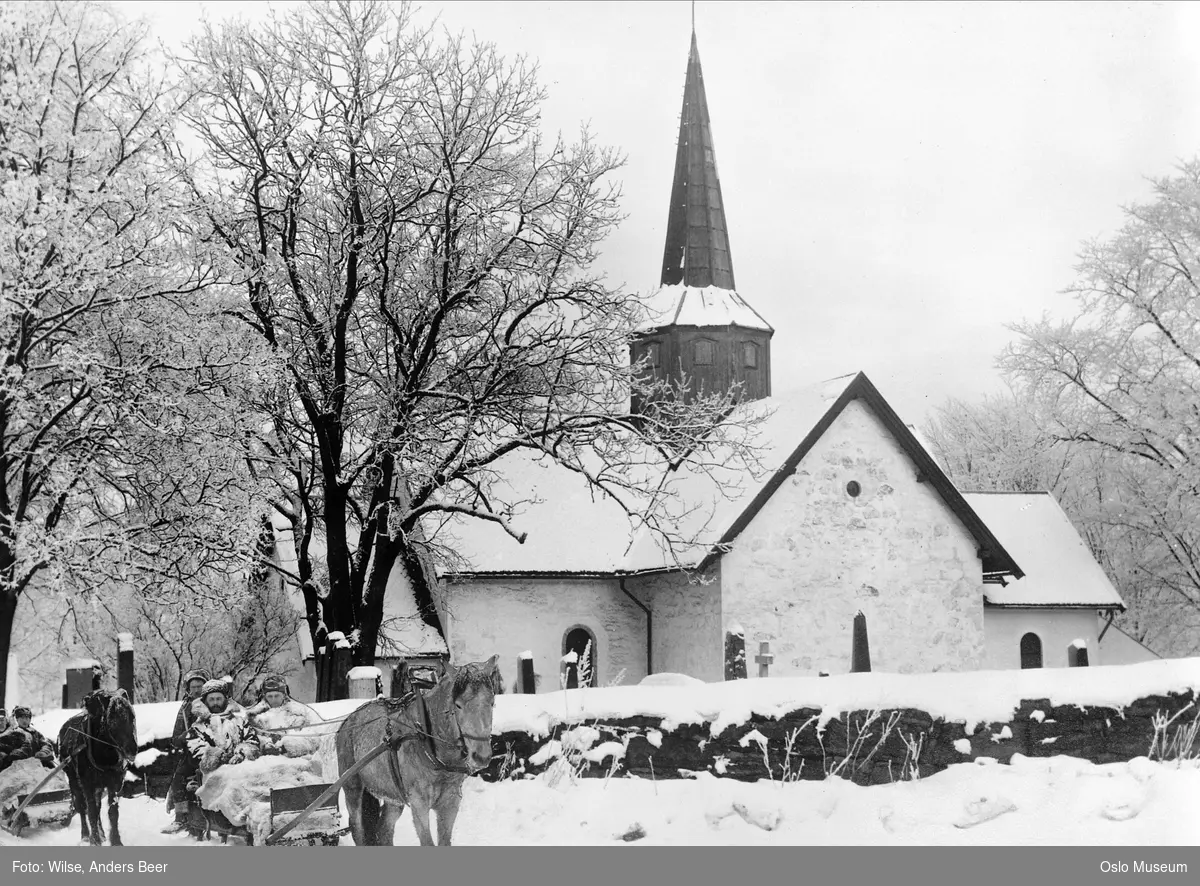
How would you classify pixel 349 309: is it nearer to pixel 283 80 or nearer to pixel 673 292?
pixel 283 80

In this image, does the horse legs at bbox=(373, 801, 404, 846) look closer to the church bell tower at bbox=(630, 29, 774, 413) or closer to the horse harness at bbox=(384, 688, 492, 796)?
the horse harness at bbox=(384, 688, 492, 796)

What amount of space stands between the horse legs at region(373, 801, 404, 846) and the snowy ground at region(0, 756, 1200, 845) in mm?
673

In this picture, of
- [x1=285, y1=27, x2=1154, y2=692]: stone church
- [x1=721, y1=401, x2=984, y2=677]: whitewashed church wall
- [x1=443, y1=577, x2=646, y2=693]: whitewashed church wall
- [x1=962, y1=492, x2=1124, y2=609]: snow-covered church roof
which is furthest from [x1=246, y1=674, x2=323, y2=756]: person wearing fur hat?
[x1=962, y1=492, x2=1124, y2=609]: snow-covered church roof

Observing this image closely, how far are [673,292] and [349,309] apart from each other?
28.7ft

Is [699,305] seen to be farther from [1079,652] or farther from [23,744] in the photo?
[23,744]

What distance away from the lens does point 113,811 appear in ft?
24.1

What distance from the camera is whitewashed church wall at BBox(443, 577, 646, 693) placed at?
1655 cm

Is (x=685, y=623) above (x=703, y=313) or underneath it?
underneath

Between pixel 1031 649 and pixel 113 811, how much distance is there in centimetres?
1566

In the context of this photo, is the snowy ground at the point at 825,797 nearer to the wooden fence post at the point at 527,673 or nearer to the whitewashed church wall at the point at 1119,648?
the wooden fence post at the point at 527,673

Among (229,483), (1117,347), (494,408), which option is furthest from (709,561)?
(229,483)

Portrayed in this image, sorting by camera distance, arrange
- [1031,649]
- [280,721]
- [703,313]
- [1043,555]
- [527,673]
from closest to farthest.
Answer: [280,721], [527,673], [1031,649], [703,313], [1043,555]

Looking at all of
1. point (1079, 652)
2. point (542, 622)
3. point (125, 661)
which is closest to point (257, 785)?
point (125, 661)

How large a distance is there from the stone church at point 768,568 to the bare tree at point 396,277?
6.80 feet
